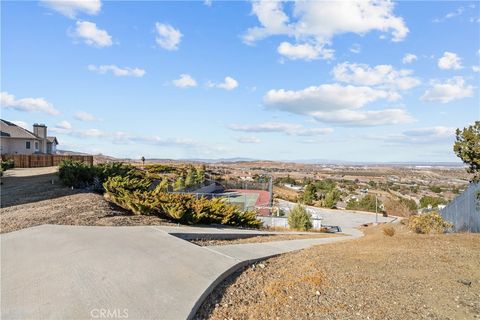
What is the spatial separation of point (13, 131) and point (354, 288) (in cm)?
4118

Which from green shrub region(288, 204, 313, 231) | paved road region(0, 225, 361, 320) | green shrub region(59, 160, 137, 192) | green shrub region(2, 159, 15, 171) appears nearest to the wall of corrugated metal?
green shrub region(288, 204, 313, 231)

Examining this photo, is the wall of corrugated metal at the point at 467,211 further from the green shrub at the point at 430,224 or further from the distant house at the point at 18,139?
the distant house at the point at 18,139

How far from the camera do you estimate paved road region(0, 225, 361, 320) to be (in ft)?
13.0

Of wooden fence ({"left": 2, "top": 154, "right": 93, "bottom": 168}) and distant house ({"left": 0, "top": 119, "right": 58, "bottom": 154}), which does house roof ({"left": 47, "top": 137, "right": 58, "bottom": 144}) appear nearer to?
distant house ({"left": 0, "top": 119, "right": 58, "bottom": 154})

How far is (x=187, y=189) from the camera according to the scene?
79.6 ft

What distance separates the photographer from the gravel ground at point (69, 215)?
349 inches

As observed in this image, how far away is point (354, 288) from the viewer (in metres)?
5.32

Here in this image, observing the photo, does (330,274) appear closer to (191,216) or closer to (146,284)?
(146,284)

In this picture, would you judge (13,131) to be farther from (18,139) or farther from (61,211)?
(61,211)

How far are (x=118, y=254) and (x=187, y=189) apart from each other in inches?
725

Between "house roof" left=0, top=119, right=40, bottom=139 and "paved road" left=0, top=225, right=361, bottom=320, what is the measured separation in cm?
3482

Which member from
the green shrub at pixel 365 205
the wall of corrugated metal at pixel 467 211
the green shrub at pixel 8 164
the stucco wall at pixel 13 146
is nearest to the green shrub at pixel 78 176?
the green shrub at pixel 8 164

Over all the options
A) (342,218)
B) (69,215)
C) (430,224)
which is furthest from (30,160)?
(430,224)

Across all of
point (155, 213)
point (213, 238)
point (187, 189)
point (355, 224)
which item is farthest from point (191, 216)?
point (355, 224)
